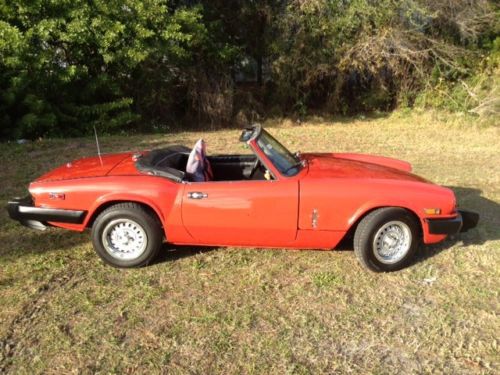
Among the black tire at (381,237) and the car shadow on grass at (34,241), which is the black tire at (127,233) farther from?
the black tire at (381,237)

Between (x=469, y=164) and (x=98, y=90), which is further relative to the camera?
(x=98, y=90)

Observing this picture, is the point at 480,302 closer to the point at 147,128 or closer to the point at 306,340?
the point at 306,340

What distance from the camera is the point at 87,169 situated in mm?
4586

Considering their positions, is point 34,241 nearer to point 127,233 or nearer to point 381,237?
point 127,233

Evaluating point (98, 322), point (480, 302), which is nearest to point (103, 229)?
point (98, 322)

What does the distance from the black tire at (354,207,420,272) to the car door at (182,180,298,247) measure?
23.7 inches

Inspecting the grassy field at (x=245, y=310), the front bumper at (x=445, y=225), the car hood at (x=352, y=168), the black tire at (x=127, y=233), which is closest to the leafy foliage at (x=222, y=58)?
the grassy field at (x=245, y=310)

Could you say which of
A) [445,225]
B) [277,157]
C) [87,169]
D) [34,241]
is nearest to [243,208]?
[277,157]

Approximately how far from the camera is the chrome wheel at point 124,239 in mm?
4285

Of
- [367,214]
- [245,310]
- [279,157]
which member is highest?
[279,157]

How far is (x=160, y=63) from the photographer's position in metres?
12.2

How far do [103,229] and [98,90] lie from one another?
321 inches

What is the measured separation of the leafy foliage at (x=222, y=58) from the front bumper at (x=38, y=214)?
6259 millimetres

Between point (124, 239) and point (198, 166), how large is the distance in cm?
95
